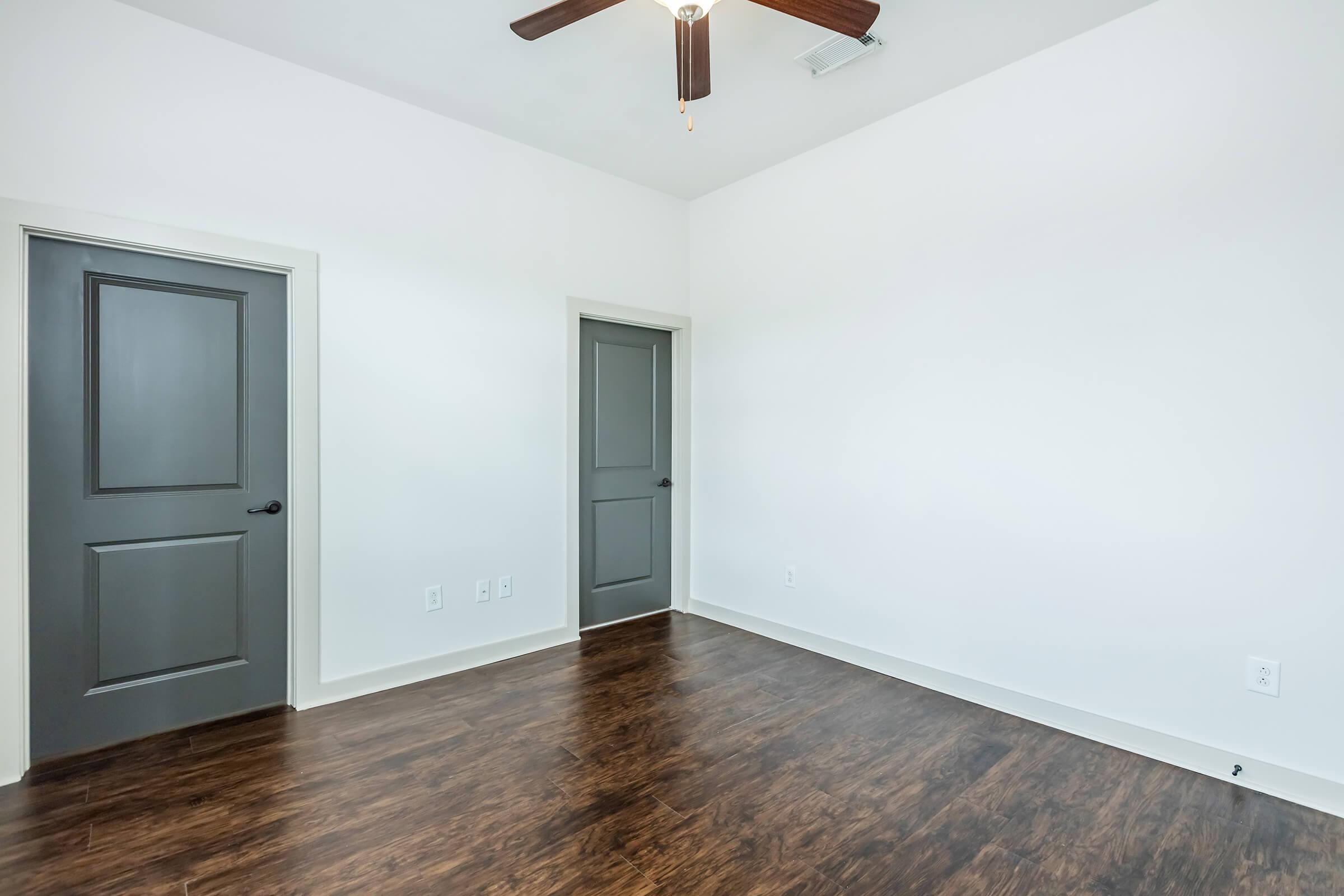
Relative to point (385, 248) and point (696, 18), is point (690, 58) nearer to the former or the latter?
point (696, 18)

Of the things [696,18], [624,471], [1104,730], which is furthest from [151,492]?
[1104,730]

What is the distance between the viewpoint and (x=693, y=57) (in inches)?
87.1

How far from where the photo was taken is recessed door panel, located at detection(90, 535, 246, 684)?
2.58 m

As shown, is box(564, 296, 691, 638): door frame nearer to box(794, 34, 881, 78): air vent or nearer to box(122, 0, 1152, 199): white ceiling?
box(122, 0, 1152, 199): white ceiling

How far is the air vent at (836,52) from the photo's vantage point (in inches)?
106

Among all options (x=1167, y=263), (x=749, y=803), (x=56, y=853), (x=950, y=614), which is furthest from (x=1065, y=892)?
(x=56, y=853)

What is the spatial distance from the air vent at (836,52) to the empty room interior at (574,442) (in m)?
0.02

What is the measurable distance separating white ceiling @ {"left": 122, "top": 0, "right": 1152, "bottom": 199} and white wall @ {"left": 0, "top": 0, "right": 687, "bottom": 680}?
23 centimetres

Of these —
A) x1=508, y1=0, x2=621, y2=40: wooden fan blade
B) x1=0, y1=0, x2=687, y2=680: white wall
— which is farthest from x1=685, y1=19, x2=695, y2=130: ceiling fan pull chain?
x1=0, y1=0, x2=687, y2=680: white wall

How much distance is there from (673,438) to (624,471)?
49 centimetres

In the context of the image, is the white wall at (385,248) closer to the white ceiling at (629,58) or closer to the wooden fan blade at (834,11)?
the white ceiling at (629,58)

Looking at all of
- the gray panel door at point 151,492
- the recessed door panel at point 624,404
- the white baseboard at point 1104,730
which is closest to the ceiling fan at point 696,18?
the gray panel door at point 151,492

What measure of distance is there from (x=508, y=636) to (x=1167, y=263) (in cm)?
364

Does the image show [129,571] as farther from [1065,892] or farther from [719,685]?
[1065,892]
